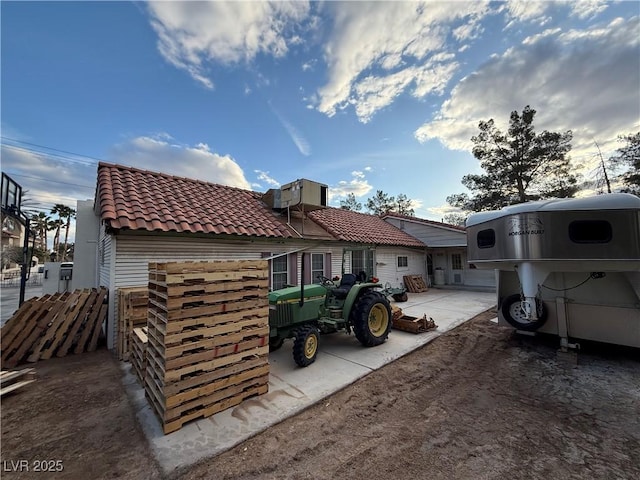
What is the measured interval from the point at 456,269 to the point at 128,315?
1497 centimetres

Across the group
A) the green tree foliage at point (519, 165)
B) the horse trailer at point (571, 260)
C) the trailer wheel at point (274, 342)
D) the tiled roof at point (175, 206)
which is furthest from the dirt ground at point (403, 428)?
the green tree foliage at point (519, 165)

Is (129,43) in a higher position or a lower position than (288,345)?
higher

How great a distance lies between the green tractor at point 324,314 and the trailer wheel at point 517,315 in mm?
2551

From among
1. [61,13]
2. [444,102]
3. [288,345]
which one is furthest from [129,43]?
[444,102]

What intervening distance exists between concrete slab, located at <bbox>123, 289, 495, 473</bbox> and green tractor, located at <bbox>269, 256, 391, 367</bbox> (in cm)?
28

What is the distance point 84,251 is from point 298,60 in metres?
9.67

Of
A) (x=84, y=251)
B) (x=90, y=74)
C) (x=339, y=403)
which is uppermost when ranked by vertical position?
(x=90, y=74)

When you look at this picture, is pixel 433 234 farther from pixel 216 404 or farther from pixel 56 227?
pixel 56 227

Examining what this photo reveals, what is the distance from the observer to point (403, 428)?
8.95 feet

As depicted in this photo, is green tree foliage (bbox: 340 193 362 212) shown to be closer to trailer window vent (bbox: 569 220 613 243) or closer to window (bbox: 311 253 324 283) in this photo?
window (bbox: 311 253 324 283)

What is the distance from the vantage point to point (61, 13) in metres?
5.26

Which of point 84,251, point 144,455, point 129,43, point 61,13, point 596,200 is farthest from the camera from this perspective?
point 84,251

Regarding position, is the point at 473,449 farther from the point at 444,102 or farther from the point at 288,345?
the point at 444,102

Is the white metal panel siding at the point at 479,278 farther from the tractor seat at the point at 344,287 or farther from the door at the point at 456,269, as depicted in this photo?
the tractor seat at the point at 344,287
